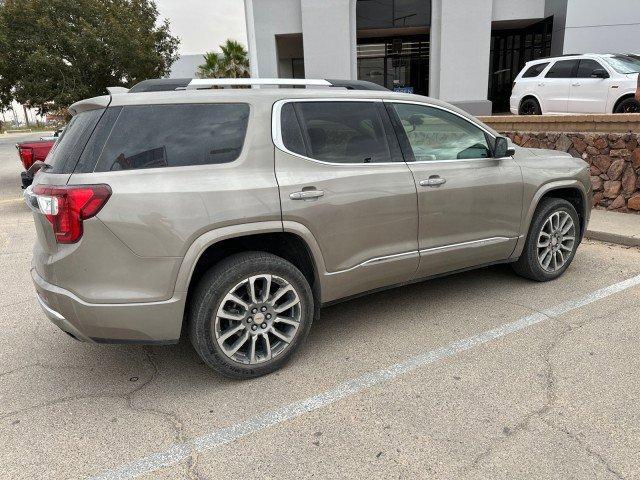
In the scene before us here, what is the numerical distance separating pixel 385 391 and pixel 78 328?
1818mm

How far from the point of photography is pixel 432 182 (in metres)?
3.52

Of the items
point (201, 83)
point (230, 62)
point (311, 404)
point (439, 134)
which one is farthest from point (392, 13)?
point (311, 404)

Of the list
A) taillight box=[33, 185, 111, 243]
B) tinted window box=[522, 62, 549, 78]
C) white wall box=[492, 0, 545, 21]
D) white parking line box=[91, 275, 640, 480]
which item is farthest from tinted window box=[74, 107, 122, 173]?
white wall box=[492, 0, 545, 21]

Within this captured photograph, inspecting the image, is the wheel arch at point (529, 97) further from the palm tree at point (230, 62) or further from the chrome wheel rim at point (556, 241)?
the palm tree at point (230, 62)

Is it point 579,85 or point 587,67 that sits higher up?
point 587,67

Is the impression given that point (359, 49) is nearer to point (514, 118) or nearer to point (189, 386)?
point (514, 118)

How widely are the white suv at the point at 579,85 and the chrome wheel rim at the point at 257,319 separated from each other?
387 inches

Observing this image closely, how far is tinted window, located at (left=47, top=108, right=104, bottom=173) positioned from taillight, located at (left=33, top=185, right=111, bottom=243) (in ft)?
0.52

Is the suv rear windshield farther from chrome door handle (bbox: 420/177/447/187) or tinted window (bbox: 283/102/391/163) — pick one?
tinted window (bbox: 283/102/391/163)

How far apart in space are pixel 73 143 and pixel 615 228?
602 cm

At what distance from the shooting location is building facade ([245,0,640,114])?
15.9m

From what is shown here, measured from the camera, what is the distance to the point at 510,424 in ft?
8.30

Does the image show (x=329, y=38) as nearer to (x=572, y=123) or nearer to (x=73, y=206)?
(x=572, y=123)

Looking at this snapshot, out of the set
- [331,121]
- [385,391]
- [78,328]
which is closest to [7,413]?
[78,328]
